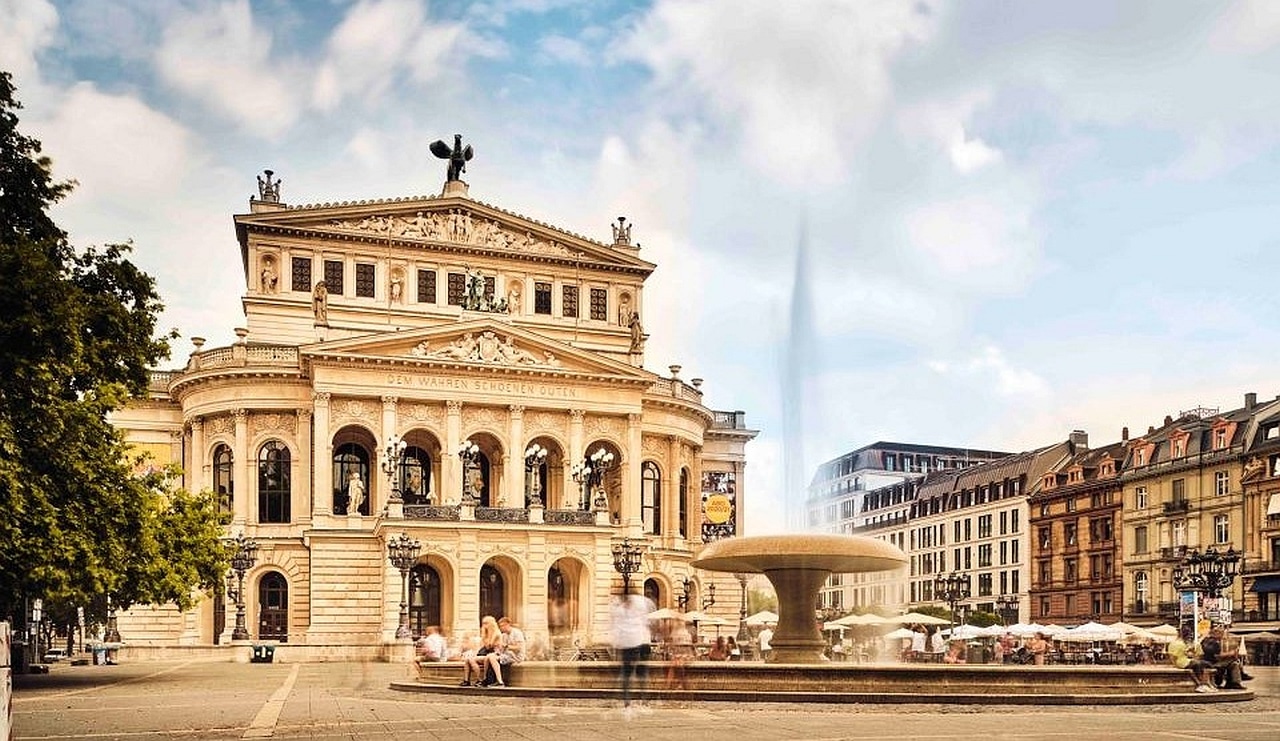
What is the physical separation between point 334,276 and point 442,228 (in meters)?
5.90

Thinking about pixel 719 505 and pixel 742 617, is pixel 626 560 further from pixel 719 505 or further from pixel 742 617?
pixel 719 505

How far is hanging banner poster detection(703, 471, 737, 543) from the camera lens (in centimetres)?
7594

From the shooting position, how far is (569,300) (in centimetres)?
7231

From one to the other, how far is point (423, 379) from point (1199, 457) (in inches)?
1636

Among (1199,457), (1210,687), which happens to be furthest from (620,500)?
(1210,687)

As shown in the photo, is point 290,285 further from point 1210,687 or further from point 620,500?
point 1210,687

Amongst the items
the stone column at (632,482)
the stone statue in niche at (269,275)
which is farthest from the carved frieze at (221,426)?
the stone column at (632,482)

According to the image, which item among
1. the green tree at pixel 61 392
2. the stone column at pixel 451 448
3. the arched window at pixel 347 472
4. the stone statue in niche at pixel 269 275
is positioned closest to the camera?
the green tree at pixel 61 392

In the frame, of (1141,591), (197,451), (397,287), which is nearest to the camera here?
(197,451)

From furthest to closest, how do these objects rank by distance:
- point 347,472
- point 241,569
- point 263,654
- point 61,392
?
point 347,472, point 263,654, point 241,569, point 61,392

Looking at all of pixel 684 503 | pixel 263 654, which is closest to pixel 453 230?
pixel 684 503

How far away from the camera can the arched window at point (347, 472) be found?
63188mm

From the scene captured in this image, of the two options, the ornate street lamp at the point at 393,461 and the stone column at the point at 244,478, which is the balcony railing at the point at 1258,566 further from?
the stone column at the point at 244,478

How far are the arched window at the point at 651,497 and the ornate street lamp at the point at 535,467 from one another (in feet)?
21.0
